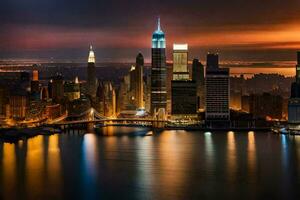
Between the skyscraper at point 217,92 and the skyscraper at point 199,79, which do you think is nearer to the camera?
the skyscraper at point 217,92

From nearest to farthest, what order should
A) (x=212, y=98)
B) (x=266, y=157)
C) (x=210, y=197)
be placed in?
(x=210, y=197) → (x=266, y=157) → (x=212, y=98)

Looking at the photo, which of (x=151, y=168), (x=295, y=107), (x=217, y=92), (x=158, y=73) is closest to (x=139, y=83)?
(x=158, y=73)

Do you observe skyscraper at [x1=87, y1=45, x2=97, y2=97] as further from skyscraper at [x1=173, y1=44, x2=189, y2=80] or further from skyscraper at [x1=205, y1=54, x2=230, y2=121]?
skyscraper at [x1=205, y1=54, x2=230, y2=121]

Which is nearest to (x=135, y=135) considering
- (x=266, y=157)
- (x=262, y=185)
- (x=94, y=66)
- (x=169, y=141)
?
(x=169, y=141)

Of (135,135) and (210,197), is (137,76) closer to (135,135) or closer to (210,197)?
(135,135)

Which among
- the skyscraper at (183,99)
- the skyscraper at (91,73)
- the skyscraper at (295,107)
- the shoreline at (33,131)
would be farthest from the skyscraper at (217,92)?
the skyscraper at (91,73)

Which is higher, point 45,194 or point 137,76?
point 137,76

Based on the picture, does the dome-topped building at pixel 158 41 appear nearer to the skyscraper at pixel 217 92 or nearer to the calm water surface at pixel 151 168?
the skyscraper at pixel 217 92
